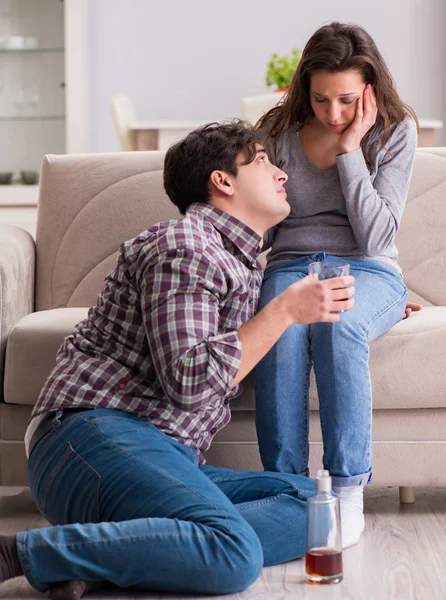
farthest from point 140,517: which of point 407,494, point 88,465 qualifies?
point 407,494

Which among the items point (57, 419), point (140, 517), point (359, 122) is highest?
point (359, 122)

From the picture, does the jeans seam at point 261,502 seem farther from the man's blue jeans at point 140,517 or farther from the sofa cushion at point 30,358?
the sofa cushion at point 30,358

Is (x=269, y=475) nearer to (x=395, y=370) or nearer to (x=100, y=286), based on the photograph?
(x=395, y=370)

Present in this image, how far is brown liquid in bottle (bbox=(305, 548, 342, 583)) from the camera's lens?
5.14ft

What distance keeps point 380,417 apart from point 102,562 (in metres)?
0.78

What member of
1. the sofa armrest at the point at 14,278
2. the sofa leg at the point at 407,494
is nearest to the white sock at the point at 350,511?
the sofa leg at the point at 407,494

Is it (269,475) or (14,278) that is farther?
(14,278)

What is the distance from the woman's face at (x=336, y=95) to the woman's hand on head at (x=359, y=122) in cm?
1

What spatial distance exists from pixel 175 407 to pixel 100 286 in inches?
36.3

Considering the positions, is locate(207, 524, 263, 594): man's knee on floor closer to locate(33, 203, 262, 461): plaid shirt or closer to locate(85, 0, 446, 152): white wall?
locate(33, 203, 262, 461): plaid shirt

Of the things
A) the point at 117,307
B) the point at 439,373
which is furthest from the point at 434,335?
the point at 117,307

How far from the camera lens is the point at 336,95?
1969 mm

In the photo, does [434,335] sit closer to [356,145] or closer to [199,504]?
[356,145]

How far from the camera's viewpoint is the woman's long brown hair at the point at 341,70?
1.97 metres
